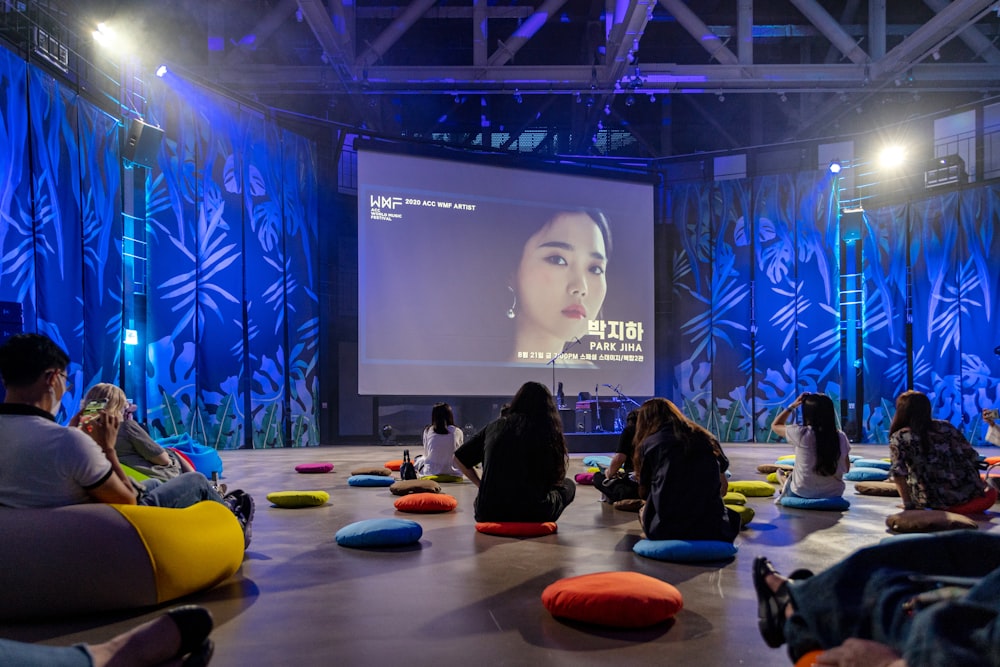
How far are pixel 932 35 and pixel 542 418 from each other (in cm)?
971

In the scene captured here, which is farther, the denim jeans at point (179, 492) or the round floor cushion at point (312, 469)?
the round floor cushion at point (312, 469)

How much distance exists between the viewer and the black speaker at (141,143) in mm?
9922

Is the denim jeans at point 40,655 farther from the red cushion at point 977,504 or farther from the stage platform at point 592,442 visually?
the stage platform at point 592,442

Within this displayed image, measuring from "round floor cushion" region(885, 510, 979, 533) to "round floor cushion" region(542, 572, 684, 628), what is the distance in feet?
8.57

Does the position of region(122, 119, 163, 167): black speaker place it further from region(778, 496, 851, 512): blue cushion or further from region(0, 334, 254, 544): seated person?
region(778, 496, 851, 512): blue cushion

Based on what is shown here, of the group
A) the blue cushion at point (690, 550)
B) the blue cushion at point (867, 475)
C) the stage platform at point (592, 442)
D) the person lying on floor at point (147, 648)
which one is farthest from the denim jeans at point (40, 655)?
the stage platform at point (592, 442)

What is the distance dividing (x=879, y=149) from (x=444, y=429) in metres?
10.8

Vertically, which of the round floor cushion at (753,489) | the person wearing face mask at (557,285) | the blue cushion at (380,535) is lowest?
the round floor cushion at (753,489)

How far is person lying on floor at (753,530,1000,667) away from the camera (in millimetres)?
1290

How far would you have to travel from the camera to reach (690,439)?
3885mm

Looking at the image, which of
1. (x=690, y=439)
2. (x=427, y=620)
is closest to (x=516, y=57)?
(x=690, y=439)

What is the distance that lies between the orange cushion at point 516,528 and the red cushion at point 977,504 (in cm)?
295

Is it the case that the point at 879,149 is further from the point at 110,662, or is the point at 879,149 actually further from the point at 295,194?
the point at 110,662

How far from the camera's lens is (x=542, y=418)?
459cm
